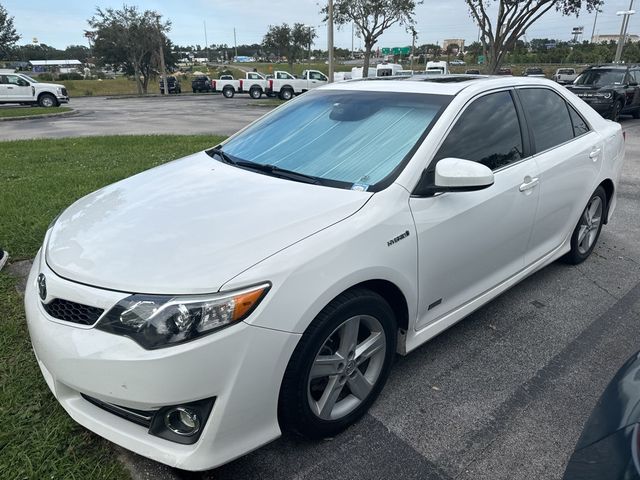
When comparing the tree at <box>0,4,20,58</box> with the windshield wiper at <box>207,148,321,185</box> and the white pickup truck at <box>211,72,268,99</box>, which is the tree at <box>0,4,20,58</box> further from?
the windshield wiper at <box>207,148,321,185</box>

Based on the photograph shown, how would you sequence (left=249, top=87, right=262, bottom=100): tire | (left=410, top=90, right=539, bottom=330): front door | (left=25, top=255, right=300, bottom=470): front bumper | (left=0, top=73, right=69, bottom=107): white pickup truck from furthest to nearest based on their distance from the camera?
(left=249, top=87, right=262, bottom=100): tire, (left=0, top=73, right=69, bottom=107): white pickup truck, (left=410, top=90, right=539, bottom=330): front door, (left=25, top=255, right=300, bottom=470): front bumper

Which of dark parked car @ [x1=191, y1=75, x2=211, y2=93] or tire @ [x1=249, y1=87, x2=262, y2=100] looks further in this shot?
dark parked car @ [x1=191, y1=75, x2=211, y2=93]

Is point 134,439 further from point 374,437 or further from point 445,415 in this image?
point 445,415

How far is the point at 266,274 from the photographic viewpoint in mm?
1908

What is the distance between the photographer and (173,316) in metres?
1.81

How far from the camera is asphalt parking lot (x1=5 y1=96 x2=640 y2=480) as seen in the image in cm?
222

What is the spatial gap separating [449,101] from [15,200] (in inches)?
202

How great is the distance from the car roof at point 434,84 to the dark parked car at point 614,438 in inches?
73.8

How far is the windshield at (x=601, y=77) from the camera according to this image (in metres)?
15.5

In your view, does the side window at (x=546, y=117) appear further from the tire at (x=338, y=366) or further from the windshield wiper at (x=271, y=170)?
the tire at (x=338, y=366)

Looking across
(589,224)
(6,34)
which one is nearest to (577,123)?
(589,224)

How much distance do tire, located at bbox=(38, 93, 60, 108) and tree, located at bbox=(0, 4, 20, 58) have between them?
11.5 metres

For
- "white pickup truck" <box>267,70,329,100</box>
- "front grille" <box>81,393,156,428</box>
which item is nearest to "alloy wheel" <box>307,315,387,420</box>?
"front grille" <box>81,393,156,428</box>

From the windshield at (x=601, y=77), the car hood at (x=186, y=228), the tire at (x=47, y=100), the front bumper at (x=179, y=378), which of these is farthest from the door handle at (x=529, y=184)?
the tire at (x=47, y=100)
